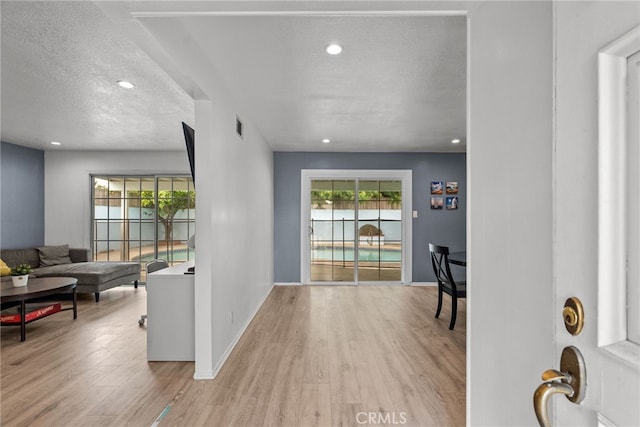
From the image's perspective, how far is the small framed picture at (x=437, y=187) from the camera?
5.84 m

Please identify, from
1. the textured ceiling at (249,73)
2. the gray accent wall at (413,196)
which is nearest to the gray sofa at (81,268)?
the textured ceiling at (249,73)

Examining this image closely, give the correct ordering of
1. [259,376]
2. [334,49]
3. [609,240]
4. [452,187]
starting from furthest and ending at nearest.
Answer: [452,187] → [259,376] → [334,49] → [609,240]

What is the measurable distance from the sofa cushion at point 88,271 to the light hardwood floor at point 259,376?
2.56 ft

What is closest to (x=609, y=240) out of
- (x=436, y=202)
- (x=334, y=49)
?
(x=334, y=49)

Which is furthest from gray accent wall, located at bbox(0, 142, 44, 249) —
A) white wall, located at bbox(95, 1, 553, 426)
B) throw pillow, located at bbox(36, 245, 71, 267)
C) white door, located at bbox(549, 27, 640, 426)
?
white door, located at bbox(549, 27, 640, 426)

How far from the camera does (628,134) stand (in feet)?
1.56

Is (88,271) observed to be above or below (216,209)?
below

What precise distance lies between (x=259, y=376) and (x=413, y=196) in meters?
4.29

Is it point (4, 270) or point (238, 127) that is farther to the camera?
point (4, 270)

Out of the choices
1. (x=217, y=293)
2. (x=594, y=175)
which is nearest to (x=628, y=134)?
(x=594, y=175)

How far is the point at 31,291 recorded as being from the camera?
3.33 metres

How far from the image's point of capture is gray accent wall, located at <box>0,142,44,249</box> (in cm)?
505

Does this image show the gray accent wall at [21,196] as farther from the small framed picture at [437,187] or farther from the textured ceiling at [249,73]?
the small framed picture at [437,187]

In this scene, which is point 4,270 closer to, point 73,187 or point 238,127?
point 73,187
